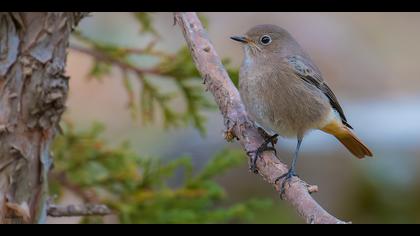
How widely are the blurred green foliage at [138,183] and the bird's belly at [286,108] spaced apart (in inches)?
20.4

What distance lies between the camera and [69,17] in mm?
Answer: 3746

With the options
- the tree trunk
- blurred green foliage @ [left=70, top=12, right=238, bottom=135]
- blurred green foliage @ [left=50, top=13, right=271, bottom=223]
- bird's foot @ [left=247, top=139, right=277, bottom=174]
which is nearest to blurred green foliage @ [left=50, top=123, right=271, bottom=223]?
blurred green foliage @ [left=50, top=13, right=271, bottom=223]

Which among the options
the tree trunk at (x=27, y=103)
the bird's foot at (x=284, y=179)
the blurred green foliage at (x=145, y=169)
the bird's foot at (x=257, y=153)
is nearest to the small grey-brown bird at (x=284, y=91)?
the blurred green foliage at (x=145, y=169)

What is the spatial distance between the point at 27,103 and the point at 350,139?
7.67ft

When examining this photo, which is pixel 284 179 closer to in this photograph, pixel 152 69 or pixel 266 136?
pixel 266 136

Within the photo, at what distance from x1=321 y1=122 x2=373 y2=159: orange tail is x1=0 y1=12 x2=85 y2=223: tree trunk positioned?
202 cm

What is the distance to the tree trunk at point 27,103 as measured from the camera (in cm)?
359

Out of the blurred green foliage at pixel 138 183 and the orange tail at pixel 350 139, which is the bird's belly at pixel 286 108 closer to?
the orange tail at pixel 350 139

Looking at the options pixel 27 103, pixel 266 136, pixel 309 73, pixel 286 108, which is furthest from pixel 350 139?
pixel 27 103

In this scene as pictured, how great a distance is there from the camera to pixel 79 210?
12.2 ft

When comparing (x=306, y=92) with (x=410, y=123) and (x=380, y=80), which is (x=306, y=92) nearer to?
(x=410, y=123)

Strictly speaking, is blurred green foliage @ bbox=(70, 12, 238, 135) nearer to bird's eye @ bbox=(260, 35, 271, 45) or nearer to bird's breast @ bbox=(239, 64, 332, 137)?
bird's eye @ bbox=(260, 35, 271, 45)

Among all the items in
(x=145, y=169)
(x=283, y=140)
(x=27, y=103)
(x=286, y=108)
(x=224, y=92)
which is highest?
(x=283, y=140)

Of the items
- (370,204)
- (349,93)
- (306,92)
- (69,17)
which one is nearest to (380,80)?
(349,93)
